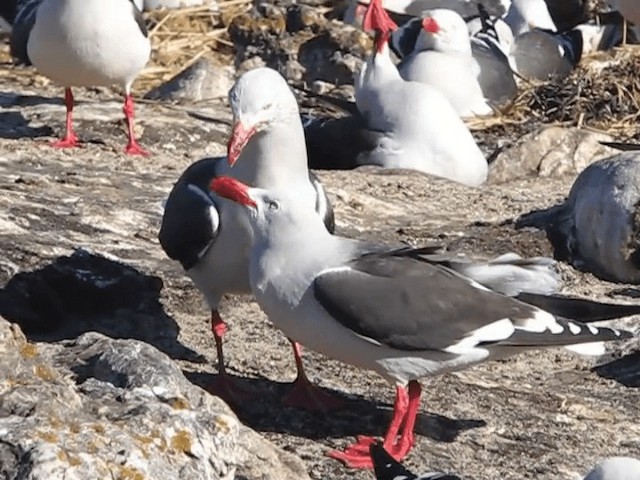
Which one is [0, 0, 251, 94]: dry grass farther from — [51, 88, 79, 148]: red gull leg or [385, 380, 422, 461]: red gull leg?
[385, 380, 422, 461]: red gull leg

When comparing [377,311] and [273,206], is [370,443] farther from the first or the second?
[273,206]

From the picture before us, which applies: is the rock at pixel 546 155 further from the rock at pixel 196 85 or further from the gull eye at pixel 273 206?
the gull eye at pixel 273 206

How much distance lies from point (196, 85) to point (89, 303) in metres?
4.82

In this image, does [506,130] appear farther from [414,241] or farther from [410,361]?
[410,361]

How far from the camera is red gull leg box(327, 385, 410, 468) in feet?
15.9

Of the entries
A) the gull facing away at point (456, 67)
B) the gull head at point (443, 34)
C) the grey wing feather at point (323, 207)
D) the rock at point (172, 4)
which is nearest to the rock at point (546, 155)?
the gull facing away at point (456, 67)

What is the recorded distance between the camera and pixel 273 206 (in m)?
4.98

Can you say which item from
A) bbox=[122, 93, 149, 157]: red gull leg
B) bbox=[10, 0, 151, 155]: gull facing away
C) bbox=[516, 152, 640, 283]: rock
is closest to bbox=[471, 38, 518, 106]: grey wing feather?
bbox=[10, 0, 151, 155]: gull facing away

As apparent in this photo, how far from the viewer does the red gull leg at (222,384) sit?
5.34m

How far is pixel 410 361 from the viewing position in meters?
4.95

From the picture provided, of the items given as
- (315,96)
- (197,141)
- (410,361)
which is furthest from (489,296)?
(315,96)

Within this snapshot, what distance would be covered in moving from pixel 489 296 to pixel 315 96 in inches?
209

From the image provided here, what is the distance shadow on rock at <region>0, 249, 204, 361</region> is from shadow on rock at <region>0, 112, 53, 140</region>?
303cm

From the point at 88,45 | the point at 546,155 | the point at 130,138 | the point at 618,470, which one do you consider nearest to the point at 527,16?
the point at 546,155
